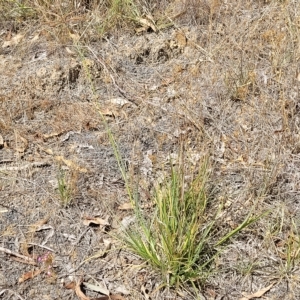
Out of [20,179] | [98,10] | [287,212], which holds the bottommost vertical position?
[287,212]

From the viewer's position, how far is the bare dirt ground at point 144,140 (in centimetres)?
234

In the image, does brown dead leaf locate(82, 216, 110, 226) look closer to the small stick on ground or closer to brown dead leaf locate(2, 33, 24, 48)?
the small stick on ground

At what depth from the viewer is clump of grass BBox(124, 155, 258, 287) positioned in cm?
221

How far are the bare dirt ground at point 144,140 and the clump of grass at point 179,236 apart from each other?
7 centimetres

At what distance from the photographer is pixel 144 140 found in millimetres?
3088

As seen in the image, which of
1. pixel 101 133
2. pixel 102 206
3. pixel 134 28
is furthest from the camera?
pixel 134 28

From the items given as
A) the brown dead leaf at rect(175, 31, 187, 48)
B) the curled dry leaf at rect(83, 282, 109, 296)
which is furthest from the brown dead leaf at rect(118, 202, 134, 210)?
the brown dead leaf at rect(175, 31, 187, 48)

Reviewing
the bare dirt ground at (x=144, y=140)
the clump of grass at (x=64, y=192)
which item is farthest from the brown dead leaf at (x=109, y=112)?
the clump of grass at (x=64, y=192)

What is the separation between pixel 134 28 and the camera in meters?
4.00

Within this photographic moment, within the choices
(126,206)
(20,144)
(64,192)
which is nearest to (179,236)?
(126,206)

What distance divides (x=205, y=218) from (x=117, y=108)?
116cm

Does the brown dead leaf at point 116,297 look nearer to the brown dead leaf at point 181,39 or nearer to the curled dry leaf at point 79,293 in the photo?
the curled dry leaf at point 79,293

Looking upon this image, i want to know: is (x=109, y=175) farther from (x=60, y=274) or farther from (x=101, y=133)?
(x=60, y=274)

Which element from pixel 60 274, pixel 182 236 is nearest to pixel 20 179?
pixel 60 274
